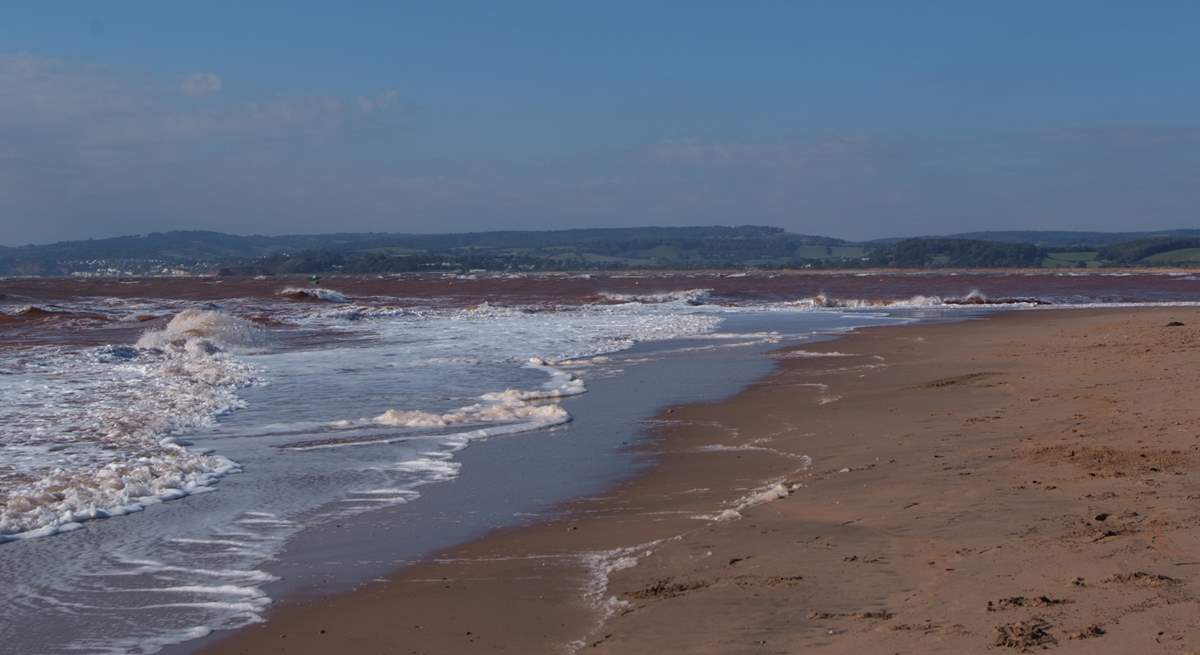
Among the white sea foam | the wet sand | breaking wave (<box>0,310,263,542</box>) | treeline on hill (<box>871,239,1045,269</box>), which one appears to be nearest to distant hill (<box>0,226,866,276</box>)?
treeline on hill (<box>871,239,1045,269</box>)

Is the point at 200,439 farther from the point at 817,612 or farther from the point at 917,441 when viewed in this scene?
the point at 817,612

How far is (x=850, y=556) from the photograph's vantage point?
6.04 metres

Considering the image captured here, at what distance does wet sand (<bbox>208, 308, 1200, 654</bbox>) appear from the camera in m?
4.82

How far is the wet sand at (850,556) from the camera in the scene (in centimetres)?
482

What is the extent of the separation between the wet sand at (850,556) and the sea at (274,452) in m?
0.54

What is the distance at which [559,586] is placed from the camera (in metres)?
5.95

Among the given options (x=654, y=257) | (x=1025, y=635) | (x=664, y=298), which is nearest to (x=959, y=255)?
(x=654, y=257)

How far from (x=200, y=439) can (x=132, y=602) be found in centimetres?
568

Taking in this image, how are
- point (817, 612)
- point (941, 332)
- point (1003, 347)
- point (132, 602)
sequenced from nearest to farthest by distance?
point (817, 612) < point (132, 602) < point (1003, 347) < point (941, 332)

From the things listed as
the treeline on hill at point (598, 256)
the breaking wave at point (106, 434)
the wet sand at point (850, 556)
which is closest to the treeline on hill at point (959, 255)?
the treeline on hill at point (598, 256)

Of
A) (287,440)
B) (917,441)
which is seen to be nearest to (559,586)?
(917,441)

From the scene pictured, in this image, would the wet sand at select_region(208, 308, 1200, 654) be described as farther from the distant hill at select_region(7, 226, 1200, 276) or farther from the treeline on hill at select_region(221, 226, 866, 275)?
the treeline on hill at select_region(221, 226, 866, 275)

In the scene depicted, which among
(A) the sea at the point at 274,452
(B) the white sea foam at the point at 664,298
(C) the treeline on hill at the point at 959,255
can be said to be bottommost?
(B) the white sea foam at the point at 664,298

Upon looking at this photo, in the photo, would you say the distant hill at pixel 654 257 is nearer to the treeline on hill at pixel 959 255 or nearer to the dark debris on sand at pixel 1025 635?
the treeline on hill at pixel 959 255
